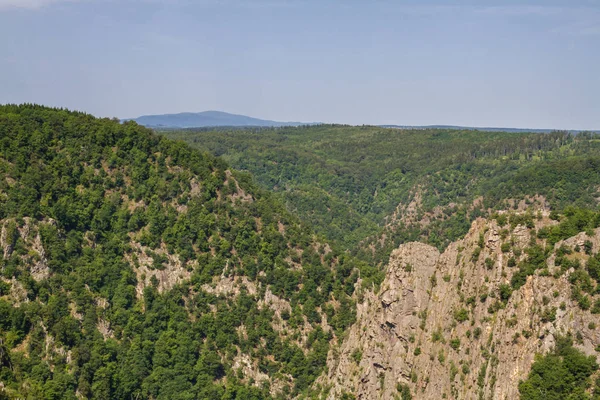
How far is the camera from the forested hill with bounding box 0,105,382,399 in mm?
101500

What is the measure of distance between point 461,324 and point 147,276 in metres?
70.2

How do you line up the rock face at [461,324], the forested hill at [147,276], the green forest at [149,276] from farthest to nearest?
the forested hill at [147,276], the green forest at [149,276], the rock face at [461,324]

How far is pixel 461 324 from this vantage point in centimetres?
6669

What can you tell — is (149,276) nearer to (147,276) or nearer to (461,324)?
(147,276)

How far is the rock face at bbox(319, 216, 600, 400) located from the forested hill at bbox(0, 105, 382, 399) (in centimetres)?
2428

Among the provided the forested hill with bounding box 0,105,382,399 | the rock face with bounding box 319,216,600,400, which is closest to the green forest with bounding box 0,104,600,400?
the forested hill with bounding box 0,105,382,399

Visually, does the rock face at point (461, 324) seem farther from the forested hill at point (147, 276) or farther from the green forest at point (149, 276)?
the forested hill at point (147, 276)

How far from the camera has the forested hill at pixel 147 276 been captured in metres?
102

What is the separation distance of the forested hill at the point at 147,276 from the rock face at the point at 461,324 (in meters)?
24.3

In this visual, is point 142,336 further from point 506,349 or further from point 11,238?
point 506,349

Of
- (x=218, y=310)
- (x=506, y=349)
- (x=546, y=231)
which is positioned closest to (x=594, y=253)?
(x=546, y=231)

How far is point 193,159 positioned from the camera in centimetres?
13825

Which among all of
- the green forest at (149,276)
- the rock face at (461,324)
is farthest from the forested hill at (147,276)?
the rock face at (461,324)

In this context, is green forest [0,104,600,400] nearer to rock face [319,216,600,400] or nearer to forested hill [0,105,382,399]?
forested hill [0,105,382,399]
